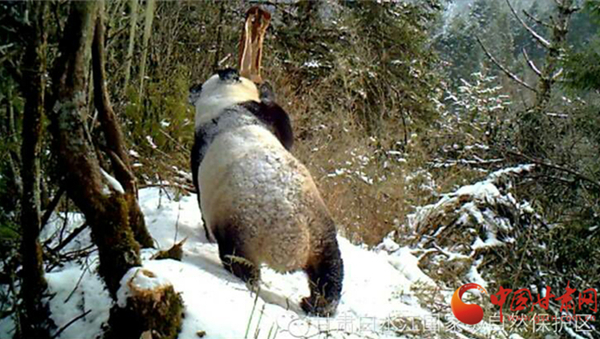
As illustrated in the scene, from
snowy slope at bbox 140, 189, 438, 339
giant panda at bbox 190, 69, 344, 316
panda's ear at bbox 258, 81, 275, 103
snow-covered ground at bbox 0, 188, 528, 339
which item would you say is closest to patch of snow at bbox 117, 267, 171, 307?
snow-covered ground at bbox 0, 188, 528, 339

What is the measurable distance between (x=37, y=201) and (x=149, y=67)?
5334 mm

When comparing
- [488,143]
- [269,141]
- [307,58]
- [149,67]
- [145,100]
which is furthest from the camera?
[307,58]

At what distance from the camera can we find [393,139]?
9.01m

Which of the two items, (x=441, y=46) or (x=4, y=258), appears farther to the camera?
(x=441, y=46)

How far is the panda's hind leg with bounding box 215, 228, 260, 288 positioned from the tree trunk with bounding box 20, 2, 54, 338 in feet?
3.43

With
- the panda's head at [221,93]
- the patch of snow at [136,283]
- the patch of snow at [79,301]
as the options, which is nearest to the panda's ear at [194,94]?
the panda's head at [221,93]

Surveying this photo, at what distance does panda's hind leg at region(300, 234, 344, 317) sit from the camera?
3275 millimetres

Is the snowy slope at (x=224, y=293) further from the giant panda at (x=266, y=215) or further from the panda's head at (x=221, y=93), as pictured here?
the panda's head at (x=221, y=93)

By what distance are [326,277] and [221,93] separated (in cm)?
163

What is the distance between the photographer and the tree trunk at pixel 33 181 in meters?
2.15

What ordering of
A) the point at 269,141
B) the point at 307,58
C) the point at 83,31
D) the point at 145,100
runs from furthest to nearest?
1. the point at 307,58
2. the point at 145,100
3. the point at 269,141
4. the point at 83,31

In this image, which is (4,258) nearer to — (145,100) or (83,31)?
(83,31)

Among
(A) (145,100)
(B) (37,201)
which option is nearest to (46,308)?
(B) (37,201)

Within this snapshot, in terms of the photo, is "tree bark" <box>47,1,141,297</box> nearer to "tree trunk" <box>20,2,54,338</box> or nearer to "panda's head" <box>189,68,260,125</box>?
"tree trunk" <box>20,2,54,338</box>
